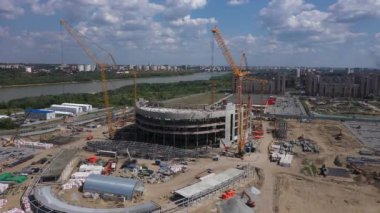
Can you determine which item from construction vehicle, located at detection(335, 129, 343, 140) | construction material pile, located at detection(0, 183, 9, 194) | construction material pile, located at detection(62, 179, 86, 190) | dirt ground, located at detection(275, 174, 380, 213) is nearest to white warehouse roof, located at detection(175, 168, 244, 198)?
dirt ground, located at detection(275, 174, 380, 213)

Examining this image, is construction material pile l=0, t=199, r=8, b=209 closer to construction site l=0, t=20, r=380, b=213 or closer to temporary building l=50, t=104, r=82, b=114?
construction site l=0, t=20, r=380, b=213

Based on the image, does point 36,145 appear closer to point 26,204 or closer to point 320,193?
point 26,204

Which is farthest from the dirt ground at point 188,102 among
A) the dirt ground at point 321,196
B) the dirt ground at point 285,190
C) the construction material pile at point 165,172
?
the dirt ground at point 321,196

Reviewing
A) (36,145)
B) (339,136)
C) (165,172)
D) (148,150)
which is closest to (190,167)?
(165,172)

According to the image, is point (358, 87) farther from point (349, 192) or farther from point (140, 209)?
point (140, 209)

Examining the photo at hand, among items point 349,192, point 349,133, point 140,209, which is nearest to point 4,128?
point 140,209

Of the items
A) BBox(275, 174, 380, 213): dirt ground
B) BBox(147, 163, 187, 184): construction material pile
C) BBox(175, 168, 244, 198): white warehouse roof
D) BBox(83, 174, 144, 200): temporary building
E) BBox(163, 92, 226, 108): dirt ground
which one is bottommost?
BBox(275, 174, 380, 213): dirt ground
